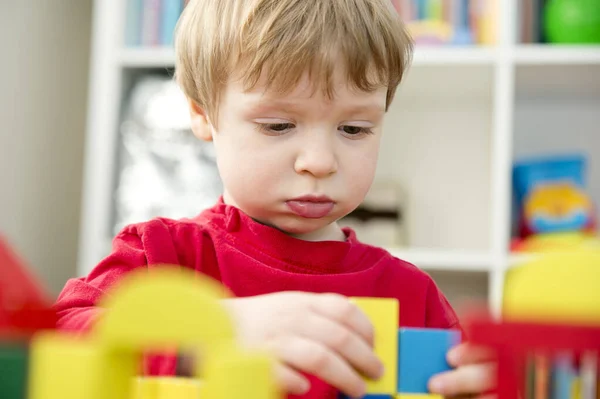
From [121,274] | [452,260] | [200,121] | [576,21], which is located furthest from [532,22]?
[121,274]

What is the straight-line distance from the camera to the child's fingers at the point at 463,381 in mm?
561

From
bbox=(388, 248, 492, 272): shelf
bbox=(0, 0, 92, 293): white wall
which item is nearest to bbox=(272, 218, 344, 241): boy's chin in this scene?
bbox=(388, 248, 492, 272): shelf

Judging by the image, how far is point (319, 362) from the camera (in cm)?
53

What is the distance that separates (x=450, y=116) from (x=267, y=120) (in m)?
1.64

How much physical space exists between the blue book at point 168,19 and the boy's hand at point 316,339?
1733 millimetres

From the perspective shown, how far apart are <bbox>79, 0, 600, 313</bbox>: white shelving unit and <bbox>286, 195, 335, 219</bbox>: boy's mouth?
1.18 metres

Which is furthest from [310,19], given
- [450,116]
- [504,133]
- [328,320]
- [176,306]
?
[450,116]

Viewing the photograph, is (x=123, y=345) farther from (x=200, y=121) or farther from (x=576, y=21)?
(x=576, y=21)

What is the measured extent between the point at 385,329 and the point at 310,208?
0.28 m

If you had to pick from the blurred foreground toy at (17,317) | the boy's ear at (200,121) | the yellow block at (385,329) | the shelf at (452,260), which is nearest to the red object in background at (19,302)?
the blurred foreground toy at (17,317)

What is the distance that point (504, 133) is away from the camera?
198 centimetres

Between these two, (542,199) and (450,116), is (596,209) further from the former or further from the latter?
(450,116)

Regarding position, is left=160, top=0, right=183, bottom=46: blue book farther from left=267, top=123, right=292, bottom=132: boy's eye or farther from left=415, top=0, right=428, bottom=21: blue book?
left=267, top=123, right=292, bottom=132: boy's eye

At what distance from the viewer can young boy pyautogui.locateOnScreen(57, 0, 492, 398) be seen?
806 mm
